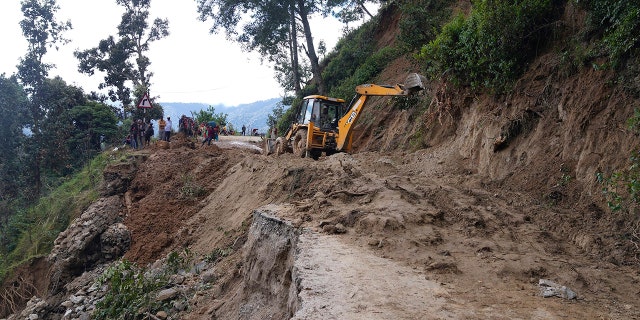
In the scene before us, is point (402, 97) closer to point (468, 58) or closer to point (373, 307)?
point (468, 58)

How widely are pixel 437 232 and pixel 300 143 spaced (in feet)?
30.0

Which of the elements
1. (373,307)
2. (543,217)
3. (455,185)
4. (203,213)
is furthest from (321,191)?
(203,213)

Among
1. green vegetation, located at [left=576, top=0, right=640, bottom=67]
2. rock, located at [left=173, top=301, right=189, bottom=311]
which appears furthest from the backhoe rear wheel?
green vegetation, located at [left=576, top=0, right=640, bottom=67]

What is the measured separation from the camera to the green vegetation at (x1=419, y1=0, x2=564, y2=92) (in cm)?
750

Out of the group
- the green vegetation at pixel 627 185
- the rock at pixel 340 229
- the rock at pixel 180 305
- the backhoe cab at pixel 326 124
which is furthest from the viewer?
the backhoe cab at pixel 326 124

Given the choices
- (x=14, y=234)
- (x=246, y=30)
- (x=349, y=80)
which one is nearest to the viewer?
(x=14, y=234)

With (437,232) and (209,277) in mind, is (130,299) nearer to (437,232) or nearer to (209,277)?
(209,277)

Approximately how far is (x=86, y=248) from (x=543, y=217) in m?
11.4

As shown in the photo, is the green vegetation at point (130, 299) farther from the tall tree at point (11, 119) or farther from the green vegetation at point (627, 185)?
the tall tree at point (11, 119)

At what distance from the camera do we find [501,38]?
25.5ft

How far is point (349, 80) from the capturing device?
22.1 meters

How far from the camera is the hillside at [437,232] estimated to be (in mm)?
3871

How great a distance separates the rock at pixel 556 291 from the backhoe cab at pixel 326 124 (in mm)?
8971

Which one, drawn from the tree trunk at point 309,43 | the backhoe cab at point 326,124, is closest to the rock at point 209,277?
the backhoe cab at point 326,124
